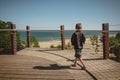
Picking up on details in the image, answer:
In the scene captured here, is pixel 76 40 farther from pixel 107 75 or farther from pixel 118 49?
pixel 118 49

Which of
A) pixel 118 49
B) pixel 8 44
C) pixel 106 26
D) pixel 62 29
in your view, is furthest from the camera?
pixel 8 44

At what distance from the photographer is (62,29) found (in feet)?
45.1

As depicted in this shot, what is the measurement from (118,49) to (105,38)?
2299 millimetres

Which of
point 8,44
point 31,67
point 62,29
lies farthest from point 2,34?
point 31,67

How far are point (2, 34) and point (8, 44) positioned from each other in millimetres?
857

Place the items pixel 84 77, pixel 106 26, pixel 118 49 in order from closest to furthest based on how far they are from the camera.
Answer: pixel 84 77, pixel 106 26, pixel 118 49


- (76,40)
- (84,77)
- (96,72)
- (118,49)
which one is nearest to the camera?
(84,77)

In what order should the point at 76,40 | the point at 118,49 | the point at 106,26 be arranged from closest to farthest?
the point at 76,40 → the point at 106,26 → the point at 118,49

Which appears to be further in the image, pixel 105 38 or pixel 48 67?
pixel 105 38

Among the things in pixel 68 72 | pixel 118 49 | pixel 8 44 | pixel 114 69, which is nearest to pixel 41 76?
pixel 68 72

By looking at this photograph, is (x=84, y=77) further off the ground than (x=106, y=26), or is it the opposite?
(x=106, y=26)

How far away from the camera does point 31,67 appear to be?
8.23m

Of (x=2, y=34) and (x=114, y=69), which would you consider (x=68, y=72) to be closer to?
(x=114, y=69)

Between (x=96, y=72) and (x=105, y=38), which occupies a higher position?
(x=105, y=38)
